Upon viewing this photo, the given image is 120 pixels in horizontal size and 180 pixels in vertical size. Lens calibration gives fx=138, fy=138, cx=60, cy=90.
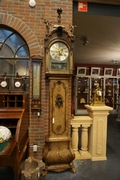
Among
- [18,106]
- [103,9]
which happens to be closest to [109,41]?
[103,9]

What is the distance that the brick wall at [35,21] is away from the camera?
224 centimetres

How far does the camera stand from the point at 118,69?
7.15 meters

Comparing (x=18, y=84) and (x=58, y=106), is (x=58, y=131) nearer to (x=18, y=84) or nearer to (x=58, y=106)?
(x=58, y=106)

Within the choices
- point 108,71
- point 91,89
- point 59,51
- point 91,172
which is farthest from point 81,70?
point 91,172

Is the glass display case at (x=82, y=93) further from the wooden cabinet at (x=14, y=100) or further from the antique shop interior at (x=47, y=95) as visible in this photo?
the wooden cabinet at (x=14, y=100)

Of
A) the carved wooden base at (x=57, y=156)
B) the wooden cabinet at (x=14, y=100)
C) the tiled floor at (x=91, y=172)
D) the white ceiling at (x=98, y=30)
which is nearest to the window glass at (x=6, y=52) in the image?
the wooden cabinet at (x=14, y=100)

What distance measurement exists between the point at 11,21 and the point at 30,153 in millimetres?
2229

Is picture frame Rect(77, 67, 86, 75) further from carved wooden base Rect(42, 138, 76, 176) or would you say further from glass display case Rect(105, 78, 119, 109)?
carved wooden base Rect(42, 138, 76, 176)

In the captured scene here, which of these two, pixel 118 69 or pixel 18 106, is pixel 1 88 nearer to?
pixel 18 106

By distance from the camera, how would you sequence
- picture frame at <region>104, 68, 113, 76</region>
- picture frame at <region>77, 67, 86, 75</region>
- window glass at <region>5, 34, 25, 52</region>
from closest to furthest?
1. window glass at <region>5, 34, 25, 52</region>
2. picture frame at <region>77, 67, 86, 75</region>
3. picture frame at <region>104, 68, 113, 76</region>

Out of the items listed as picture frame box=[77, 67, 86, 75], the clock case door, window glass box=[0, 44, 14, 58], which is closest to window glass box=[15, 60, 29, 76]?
window glass box=[0, 44, 14, 58]

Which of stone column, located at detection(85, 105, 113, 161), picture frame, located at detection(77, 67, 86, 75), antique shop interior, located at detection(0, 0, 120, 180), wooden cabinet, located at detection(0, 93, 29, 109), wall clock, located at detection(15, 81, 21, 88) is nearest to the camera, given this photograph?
antique shop interior, located at detection(0, 0, 120, 180)

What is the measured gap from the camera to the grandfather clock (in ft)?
6.77

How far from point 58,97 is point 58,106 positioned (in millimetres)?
137
